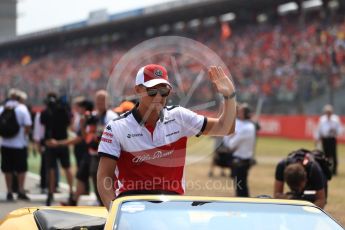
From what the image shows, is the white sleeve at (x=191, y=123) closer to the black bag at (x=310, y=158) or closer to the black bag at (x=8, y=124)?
the black bag at (x=310, y=158)

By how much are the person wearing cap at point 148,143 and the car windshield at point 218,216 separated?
0.83 metres

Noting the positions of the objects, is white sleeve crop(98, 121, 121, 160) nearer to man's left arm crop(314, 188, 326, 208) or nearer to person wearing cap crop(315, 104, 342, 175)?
man's left arm crop(314, 188, 326, 208)

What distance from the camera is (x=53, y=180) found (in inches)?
486

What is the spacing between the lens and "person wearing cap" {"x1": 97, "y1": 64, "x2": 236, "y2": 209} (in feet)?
16.3

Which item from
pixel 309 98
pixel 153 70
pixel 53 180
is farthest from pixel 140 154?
pixel 309 98

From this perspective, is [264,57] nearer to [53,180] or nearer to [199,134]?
[53,180]

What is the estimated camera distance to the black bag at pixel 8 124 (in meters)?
12.5

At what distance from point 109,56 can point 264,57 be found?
15.8 meters

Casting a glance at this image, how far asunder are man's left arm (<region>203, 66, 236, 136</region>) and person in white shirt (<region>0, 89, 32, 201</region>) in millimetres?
7791

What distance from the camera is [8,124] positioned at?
12.5m

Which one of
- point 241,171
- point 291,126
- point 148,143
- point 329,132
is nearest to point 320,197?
point 148,143

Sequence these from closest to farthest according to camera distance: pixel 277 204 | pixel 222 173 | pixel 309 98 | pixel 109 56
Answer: pixel 277 204, pixel 222 173, pixel 309 98, pixel 109 56

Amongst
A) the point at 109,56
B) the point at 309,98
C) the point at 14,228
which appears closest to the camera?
the point at 14,228

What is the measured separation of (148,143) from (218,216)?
1.19 metres
